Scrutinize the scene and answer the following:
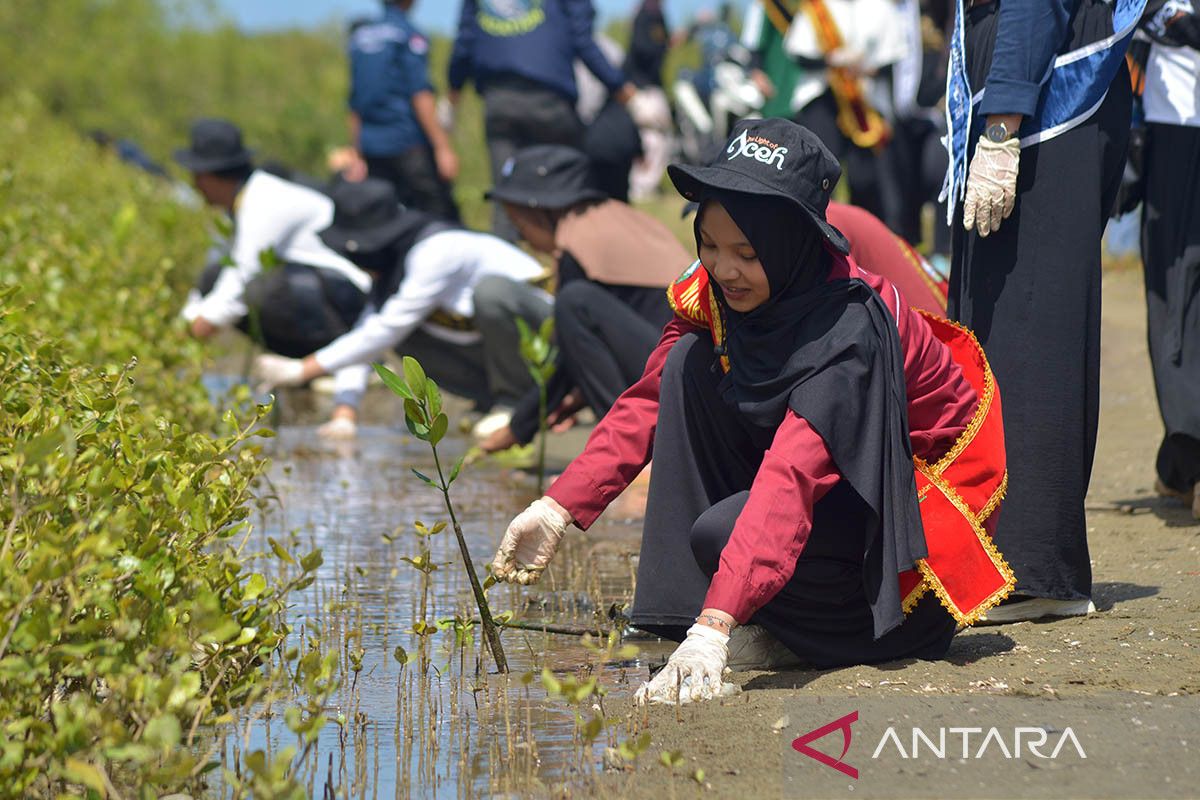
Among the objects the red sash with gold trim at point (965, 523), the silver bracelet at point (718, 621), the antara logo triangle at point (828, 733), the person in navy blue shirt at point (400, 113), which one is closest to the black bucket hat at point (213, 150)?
the person in navy blue shirt at point (400, 113)

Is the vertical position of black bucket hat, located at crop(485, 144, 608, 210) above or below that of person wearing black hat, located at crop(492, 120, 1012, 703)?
above

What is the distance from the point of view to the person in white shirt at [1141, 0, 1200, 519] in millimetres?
5156

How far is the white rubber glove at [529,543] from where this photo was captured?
12.7 feet

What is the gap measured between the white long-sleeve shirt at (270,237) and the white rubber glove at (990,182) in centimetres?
461

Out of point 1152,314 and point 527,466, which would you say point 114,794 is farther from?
point 527,466

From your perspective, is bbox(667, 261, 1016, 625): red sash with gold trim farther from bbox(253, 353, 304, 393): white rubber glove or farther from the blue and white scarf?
bbox(253, 353, 304, 393): white rubber glove

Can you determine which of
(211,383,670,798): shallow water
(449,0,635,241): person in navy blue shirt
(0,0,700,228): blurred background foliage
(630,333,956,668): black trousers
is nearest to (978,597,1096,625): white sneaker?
(630,333,956,668): black trousers

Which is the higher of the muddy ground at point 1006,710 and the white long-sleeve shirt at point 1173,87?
the white long-sleeve shirt at point 1173,87

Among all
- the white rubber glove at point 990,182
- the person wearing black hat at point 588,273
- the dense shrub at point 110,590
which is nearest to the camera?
the dense shrub at point 110,590

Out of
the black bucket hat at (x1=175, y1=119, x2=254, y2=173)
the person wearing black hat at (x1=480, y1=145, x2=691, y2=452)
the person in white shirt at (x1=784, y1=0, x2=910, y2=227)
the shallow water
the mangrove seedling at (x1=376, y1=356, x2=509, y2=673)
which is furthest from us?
the person in white shirt at (x1=784, y1=0, x2=910, y2=227)

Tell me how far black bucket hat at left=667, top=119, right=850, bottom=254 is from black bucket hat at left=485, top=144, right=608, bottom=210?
290cm

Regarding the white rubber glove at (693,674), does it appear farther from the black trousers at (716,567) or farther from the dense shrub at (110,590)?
the dense shrub at (110,590)

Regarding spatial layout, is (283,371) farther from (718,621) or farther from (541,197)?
(718,621)

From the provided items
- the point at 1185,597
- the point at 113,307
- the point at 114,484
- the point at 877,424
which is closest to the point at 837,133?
the point at 113,307
